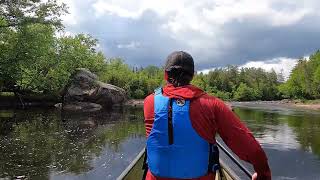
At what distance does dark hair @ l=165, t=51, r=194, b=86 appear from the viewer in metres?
3.61

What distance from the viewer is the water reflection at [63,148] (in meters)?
14.6

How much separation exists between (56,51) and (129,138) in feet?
129

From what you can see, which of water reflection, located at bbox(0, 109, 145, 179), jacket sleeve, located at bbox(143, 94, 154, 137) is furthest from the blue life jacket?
water reflection, located at bbox(0, 109, 145, 179)

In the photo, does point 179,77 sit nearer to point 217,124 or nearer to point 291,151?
point 217,124

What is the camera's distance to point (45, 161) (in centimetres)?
1592

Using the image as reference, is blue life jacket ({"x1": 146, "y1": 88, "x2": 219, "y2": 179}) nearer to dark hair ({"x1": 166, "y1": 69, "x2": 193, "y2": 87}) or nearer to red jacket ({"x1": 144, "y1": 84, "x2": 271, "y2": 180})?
red jacket ({"x1": 144, "y1": 84, "x2": 271, "y2": 180})

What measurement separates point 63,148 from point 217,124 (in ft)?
53.4

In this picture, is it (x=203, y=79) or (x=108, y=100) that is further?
(x=203, y=79)

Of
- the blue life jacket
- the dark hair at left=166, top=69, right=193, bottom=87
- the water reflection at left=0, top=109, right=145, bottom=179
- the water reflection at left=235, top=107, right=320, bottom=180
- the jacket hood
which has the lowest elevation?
the water reflection at left=235, top=107, right=320, bottom=180

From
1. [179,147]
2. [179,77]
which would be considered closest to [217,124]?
[179,147]

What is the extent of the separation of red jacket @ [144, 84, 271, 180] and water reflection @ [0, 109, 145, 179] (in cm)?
1049

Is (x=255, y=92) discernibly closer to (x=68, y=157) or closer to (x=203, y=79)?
(x=203, y=79)

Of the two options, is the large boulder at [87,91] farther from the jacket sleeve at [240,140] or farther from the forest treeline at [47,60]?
the jacket sleeve at [240,140]

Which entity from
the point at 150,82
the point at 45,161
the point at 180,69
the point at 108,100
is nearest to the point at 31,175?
the point at 45,161
